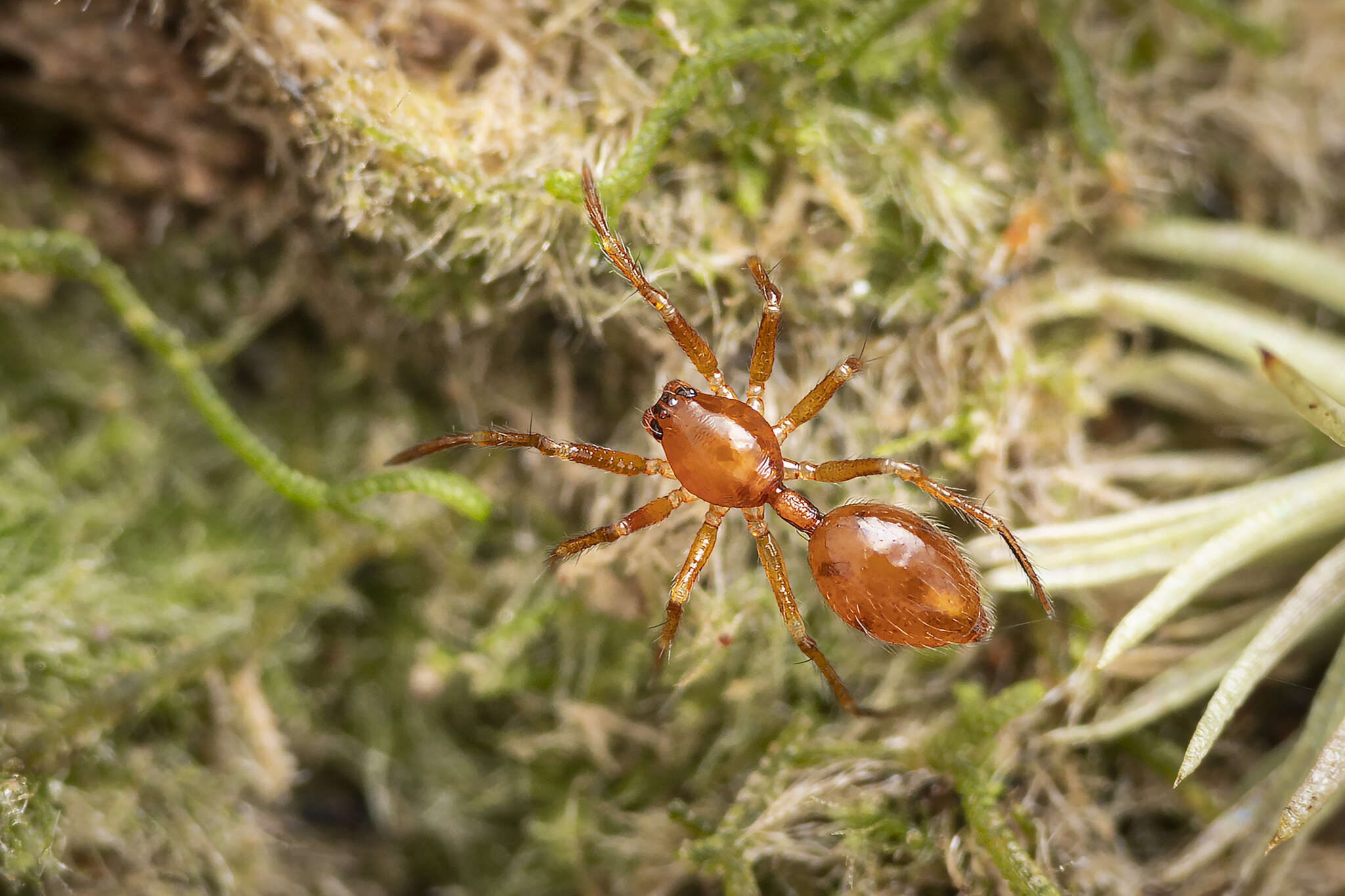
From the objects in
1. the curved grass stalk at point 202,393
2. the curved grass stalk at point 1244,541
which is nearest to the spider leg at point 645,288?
the curved grass stalk at point 202,393

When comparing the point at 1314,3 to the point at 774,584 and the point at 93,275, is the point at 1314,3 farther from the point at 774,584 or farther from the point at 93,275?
the point at 93,275

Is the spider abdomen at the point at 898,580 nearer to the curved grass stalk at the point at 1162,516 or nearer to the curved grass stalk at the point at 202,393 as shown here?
the curved grass stalk at the point at 1162,516

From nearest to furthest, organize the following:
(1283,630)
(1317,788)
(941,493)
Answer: (1317,788) → (1283,630) → (941,493)

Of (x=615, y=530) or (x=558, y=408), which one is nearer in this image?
(x=615, y=530)

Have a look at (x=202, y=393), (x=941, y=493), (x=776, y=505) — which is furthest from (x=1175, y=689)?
(x=202, y=393)

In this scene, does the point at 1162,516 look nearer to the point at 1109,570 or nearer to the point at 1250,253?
the point at 1109,570

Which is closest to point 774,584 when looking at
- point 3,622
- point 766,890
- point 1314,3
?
point 766,890

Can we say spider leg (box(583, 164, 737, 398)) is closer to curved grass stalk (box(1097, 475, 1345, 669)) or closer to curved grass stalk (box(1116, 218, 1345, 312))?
curved grass stalk (box(1097, 475, 1345, 669))
